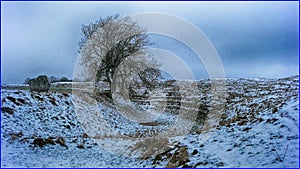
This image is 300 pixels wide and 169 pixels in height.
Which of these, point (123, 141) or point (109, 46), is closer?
point (123, 141)

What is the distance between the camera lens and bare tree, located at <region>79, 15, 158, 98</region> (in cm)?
2761

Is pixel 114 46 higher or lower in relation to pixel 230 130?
higher

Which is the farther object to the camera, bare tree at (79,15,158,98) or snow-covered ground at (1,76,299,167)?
bare tree at (79,15,158,98)

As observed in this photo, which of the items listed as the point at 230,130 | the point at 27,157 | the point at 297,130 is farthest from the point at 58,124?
the point at 297,130

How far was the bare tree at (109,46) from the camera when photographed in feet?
90.6

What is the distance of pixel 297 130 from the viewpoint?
366 inches

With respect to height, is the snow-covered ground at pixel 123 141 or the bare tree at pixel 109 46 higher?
the bare tree at pixel 109 46

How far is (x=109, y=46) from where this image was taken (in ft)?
90.6

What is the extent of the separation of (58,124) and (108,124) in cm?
362

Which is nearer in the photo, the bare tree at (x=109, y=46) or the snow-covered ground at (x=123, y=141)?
the snow-covered ground at (x=123, y=141)

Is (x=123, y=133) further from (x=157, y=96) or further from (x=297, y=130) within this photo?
(x=157, y=96)

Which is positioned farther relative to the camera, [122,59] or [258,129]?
[122,59]

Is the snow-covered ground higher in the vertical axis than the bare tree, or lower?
lower

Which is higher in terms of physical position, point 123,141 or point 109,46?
point 109,46
